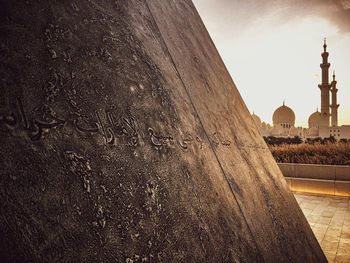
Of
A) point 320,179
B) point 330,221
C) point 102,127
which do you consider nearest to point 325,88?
point 320,179

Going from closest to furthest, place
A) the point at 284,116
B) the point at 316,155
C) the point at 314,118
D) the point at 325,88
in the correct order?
the point at 316,155, the point at 325,88, the point at 284,116, the point at 314,118

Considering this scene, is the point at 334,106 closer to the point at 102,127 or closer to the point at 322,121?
Answer: the point at 322,121

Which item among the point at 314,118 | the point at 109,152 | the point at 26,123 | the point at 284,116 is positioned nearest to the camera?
the point at 26,123

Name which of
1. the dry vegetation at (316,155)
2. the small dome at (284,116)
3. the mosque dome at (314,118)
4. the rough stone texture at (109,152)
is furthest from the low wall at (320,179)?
the mosque dome at (314,118)

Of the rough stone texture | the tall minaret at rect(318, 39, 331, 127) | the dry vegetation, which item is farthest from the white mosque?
the rough stone texture

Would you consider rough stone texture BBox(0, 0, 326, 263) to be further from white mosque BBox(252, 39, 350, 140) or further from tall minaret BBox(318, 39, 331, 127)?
tall minaret BBox(318, 39, 331, 127)

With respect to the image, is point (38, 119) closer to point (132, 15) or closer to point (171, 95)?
point (171, 95)

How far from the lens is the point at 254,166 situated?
5.75 ft

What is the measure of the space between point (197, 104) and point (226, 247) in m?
0.85

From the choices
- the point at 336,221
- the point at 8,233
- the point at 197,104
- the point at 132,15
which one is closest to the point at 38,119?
the point at 8,233

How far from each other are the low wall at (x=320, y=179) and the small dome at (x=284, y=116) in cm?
4155

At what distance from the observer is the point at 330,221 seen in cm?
446

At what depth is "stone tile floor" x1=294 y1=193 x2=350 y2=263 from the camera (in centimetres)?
326

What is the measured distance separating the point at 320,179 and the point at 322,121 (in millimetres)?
36184
